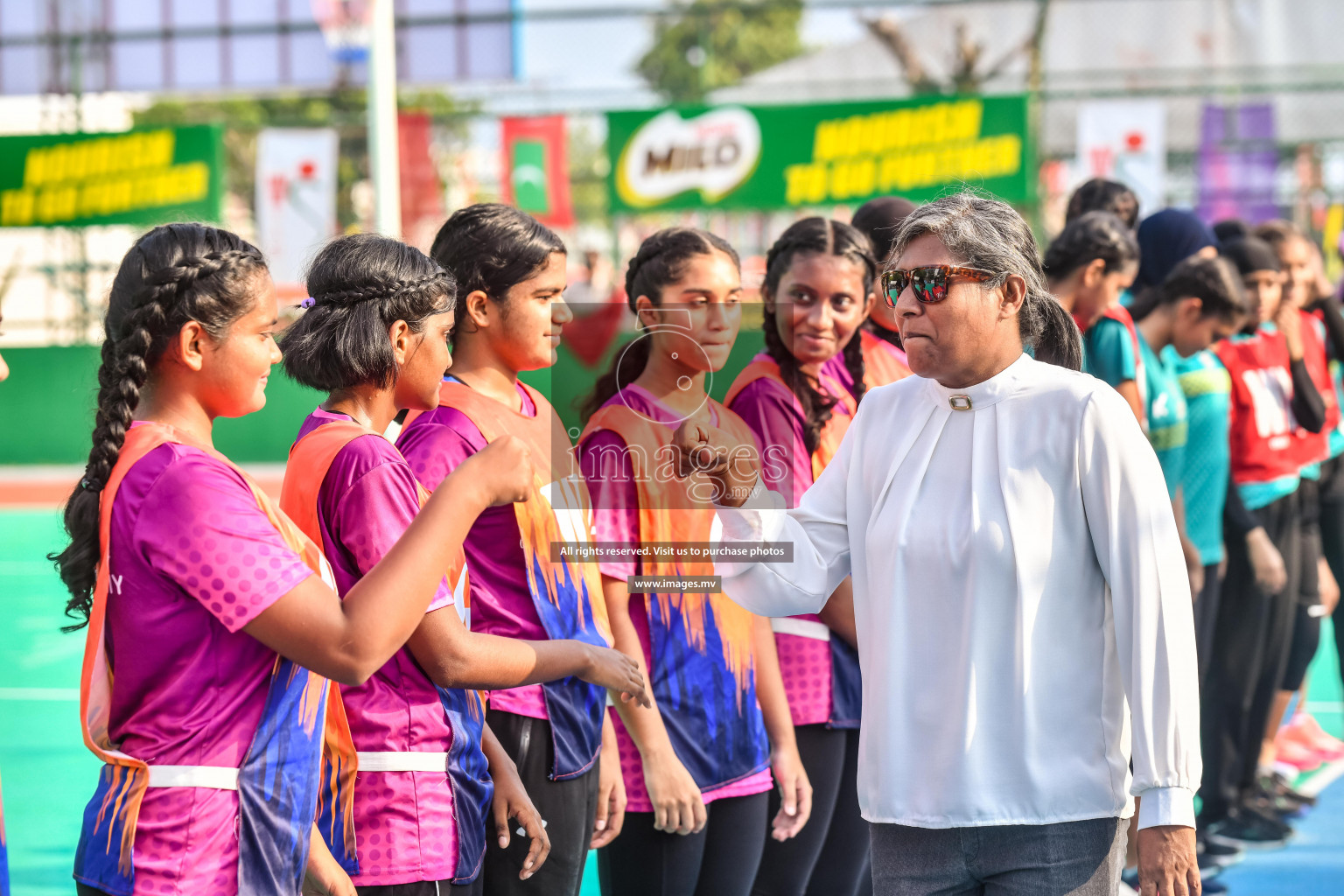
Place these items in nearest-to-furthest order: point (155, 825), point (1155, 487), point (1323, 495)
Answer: point (155, 825), point (1155, 487), point (1323, 495)

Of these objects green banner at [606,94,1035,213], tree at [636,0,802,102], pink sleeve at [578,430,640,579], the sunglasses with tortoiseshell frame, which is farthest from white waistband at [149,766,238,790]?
green banner at [606,94,1035,213]

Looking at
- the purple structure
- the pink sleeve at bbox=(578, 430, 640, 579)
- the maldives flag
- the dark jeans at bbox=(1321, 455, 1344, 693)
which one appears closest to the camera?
the pink sleeve at bbox=(578, 430, 640, 579)

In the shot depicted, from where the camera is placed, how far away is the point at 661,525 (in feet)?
9.01

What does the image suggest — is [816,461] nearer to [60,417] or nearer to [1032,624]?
[1032,624]

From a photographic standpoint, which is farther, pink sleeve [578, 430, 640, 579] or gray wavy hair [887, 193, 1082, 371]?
pink sleeve [578, 430, 640, 579]

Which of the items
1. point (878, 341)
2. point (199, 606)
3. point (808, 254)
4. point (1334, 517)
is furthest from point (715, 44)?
point (199, 606)

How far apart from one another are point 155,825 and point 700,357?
4.83 feet

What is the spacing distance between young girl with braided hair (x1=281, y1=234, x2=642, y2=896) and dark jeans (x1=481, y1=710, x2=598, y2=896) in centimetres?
10

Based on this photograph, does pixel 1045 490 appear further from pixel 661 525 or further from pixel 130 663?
pixel 130 663

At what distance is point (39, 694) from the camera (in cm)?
743

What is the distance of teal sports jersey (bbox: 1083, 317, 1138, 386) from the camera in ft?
14.0

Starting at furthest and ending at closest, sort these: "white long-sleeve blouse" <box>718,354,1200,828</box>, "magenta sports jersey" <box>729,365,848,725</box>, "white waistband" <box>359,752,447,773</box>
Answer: "magenta sports jersey" <box>729,365,848,725</box>
"white waistband" <box>359,752,447,773</box>
"white long-sleeve blouse" <box>718,354,1200,828</box>

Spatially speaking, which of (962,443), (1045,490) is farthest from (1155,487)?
(962,443)

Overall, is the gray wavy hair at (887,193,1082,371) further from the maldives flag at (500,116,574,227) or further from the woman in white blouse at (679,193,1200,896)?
the maldives flag at (500,116,574,227)
